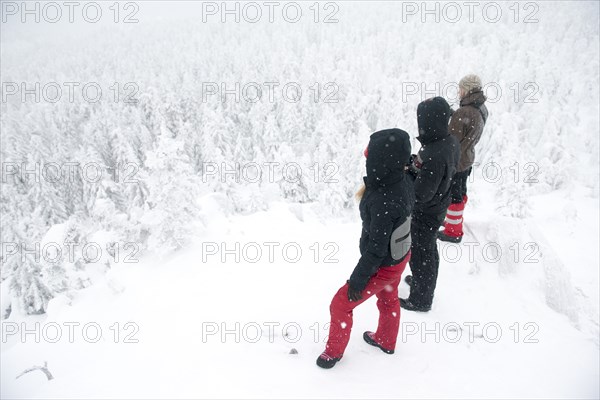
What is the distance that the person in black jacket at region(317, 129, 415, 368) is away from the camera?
2.67 metres

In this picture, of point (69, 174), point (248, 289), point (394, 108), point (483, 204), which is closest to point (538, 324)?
point (248, 289)

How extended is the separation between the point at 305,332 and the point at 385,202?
2.32 m

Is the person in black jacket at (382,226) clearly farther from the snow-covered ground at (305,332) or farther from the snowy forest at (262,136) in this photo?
the snowy forest at (262,136)

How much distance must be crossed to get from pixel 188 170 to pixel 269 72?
68.7m

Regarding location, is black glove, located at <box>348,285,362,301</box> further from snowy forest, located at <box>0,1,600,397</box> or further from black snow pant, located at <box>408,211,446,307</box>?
snowy forest, located at <box>0,1,600,397</box>

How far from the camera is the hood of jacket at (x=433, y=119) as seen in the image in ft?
11.0

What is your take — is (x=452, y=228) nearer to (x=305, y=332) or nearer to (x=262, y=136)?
(x=305, y=332)

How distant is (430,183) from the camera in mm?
3506

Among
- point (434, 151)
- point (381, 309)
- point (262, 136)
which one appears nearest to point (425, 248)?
point (381, 309)

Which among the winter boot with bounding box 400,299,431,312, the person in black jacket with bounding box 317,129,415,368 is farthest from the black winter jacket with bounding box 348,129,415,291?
the winter boot with bounding box 400,299,431,312

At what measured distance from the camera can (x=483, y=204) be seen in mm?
26891

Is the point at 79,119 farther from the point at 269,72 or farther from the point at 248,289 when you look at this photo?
the point at 248,289

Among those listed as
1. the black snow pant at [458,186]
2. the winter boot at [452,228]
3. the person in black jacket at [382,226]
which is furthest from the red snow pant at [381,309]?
the winter boot at [452,228]

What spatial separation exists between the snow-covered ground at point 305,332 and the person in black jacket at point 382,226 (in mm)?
917
